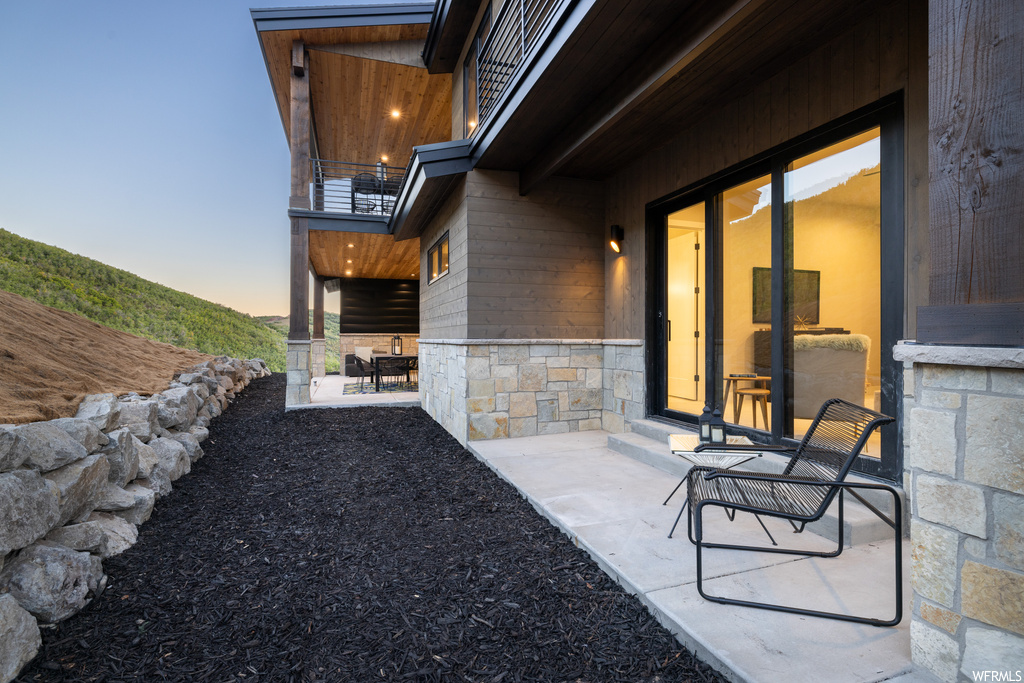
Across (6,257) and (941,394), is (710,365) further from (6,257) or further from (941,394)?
(6,257)

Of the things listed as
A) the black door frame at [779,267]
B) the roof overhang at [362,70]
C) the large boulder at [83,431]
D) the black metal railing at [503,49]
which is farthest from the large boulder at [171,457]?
the roof overhang at [362,70]

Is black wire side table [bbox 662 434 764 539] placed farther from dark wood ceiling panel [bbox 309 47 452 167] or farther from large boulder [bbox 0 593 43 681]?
dark wood ceiling panel [bbox 309 47 452 167]

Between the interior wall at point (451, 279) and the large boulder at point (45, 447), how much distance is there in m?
3.41

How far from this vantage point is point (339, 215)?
805 centimetres

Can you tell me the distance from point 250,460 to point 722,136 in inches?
204

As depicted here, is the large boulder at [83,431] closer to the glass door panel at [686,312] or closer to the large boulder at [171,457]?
the large boulder at [171,457]

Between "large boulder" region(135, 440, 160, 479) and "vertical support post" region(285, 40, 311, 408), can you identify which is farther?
"vertical support post" region(285, 40, 311, 408)

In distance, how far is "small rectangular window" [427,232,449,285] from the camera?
22.0 feet

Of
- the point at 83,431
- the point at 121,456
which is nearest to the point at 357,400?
the point at 121,456

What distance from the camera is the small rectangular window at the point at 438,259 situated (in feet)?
22.0

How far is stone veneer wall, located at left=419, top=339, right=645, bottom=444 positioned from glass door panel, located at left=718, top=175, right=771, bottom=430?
105cm

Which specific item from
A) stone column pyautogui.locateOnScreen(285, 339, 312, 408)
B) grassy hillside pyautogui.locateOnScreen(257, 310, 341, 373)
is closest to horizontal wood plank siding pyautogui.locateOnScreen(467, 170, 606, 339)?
stone column pyautogui.locateOnScreen(285, 339, 312, 408)

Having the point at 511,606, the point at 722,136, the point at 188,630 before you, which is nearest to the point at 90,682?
the point at 188,630

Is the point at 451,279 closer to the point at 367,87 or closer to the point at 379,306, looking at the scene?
the point at 367,87
